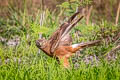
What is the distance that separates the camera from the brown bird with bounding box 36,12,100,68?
5773mm

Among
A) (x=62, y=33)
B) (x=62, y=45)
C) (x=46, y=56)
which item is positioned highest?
(x=62, y=33)

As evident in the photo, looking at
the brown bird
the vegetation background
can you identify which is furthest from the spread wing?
the vegetation background

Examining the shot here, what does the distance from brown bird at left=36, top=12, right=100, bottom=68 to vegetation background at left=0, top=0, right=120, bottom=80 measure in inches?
5.5

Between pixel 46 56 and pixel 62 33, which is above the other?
pixel 62 33

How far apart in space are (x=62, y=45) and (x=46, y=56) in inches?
22.6

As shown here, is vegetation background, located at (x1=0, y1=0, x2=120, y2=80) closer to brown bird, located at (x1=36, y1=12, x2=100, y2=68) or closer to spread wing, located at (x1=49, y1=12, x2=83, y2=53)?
brown bird, located at (x1=36, y1=12, x2=100, y2=68)

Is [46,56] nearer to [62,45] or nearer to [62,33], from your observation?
[62,45]

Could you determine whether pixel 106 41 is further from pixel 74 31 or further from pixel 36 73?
pixel 36 73

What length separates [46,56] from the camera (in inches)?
253

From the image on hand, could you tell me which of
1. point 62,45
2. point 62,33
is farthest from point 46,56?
point 62,33

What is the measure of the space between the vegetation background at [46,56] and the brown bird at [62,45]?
14 centimetres

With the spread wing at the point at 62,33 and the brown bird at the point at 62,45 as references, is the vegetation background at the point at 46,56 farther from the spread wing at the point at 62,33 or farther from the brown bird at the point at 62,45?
the spread wing at the point at 62,33

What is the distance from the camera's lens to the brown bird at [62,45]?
18.9ft

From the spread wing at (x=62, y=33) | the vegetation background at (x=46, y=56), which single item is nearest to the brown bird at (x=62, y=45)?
the spread wing at (x=62, y=33)
